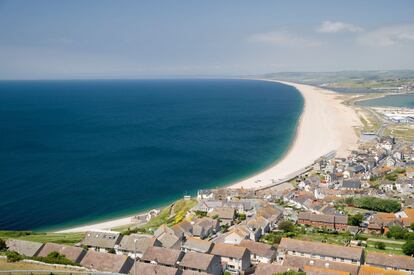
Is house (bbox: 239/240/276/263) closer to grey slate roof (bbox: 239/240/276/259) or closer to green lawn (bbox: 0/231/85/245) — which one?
grey slate roof (bbox: 239/240/276/259)

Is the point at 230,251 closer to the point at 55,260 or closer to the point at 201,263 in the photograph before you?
the point at 201,263

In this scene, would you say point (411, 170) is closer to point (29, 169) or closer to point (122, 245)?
point (122, 245)

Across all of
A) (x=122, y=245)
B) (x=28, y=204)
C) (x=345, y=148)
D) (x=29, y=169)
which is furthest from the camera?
(x=345, y=148)

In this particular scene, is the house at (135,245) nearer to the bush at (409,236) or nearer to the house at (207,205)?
the house at (207,205)

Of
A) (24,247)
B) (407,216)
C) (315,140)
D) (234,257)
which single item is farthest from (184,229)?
(315,140)

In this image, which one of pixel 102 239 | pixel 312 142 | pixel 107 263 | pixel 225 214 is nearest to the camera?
pixel 107 263

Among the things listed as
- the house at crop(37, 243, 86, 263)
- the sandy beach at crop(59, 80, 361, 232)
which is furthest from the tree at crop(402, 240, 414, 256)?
the sandy beach at crop(59, 80, 361, 232)

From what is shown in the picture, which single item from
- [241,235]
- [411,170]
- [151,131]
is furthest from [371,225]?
[151,131]
